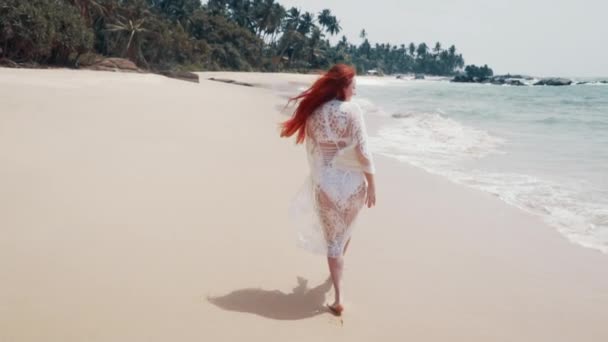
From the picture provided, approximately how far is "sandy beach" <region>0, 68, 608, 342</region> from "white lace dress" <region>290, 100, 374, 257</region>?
1.63 ft

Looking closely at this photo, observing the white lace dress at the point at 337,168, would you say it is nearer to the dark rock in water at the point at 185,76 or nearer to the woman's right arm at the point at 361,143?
the woman's right arm at the point at 361,143

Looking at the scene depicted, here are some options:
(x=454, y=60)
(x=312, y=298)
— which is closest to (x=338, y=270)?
(x=312, y=298)

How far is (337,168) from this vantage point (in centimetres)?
306

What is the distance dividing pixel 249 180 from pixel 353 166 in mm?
2909

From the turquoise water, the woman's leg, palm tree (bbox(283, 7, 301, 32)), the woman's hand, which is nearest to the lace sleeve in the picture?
the woman's hand

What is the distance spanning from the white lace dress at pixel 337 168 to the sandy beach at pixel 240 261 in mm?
498

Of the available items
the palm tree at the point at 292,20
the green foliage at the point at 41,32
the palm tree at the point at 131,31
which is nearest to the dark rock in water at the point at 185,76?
the green foliage at the point at 41,32

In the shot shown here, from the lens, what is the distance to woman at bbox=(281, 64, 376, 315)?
298 cm

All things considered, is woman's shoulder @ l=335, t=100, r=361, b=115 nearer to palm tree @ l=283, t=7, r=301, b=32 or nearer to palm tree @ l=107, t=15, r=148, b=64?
palm tree @ l=107, t=15, r=148, b=64

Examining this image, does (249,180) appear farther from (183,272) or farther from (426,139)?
(426,139)

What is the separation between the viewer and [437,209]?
5.37 m

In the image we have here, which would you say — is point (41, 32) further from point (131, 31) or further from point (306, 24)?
point (306, 24)

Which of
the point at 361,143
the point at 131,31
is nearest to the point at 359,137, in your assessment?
the point at 361,143

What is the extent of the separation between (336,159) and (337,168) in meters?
0.06
